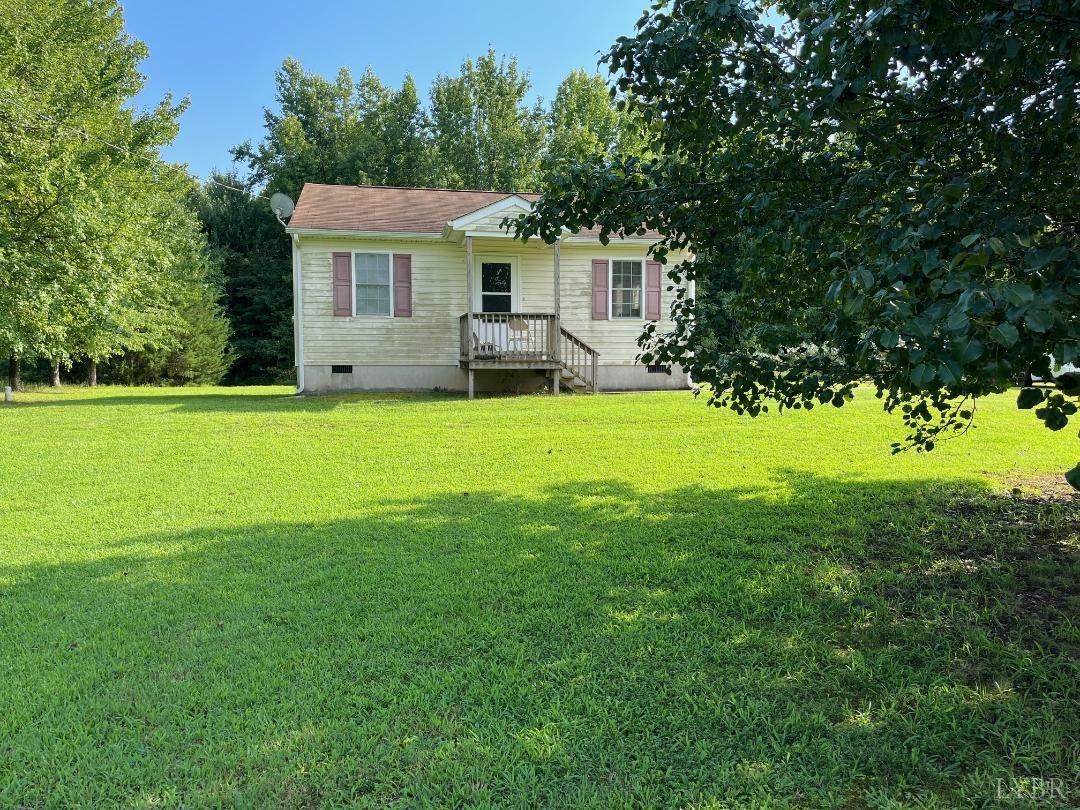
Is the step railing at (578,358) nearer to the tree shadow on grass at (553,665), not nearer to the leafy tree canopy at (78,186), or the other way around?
the leafy tree canopy at (78,186)

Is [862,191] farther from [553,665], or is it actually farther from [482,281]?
[482,281]

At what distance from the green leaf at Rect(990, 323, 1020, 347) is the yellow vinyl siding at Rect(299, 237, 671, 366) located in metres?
12.9

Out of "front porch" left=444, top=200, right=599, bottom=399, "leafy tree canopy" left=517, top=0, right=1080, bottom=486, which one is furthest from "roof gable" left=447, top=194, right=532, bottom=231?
"leafy tree canopy" left=517, top=0, right=1080, bottom=486

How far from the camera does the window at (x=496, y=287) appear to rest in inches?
582

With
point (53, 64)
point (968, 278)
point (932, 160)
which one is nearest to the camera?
point (968, 278)

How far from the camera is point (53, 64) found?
15781 mm

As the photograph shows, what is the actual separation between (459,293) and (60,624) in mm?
11984

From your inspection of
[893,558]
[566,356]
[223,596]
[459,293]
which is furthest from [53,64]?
[893,558]

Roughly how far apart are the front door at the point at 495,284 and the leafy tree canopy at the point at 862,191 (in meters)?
11.1

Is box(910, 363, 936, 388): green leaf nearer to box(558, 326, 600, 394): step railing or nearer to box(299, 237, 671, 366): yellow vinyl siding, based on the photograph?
box(558, 326, 600, 394): step railing

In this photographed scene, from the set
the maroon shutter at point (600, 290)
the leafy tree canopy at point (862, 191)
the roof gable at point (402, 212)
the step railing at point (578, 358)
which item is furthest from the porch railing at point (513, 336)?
the leafy tree canopy at point (862, 191)

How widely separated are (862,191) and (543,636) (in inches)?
92.3

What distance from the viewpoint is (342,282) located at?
14023 millimetres

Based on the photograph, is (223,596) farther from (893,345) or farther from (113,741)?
(893,345)
